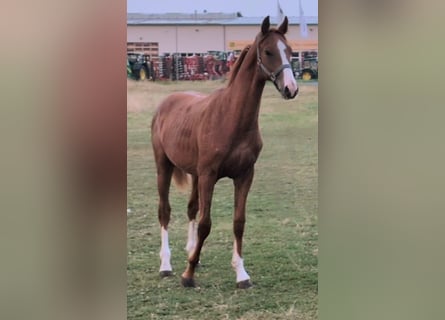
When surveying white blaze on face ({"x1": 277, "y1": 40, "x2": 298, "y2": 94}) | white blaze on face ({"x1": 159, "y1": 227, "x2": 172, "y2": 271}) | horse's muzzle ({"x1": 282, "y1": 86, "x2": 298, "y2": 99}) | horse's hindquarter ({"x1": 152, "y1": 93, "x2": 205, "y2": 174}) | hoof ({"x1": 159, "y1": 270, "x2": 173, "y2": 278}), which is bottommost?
hoof ({"x1": 159, "y1": 270, "x2": 173, "y2": 278})

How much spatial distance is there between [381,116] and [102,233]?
104 centimetres

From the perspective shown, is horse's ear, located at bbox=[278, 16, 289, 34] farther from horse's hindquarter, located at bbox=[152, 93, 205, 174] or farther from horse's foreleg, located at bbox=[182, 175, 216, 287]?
horse's foreleg, located at bbox=[182, 175, 216, 287]

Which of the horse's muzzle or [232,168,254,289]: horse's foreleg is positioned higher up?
the horse's muzzle

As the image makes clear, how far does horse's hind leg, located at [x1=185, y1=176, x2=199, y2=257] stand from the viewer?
1952 millimetres

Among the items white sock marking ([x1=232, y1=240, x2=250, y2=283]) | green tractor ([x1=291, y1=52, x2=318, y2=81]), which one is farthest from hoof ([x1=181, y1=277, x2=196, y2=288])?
green tractor ([x1=291, y1=52, x2=318, y2=81])

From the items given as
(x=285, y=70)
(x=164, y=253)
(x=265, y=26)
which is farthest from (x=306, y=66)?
(x=164, y=253)

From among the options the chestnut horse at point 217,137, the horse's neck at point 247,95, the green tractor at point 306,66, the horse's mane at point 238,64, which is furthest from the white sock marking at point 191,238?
the green tractor at point 306,66

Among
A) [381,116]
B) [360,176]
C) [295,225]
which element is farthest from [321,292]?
[381,116]

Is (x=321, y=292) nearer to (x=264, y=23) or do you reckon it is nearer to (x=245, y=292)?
(x=245, y=292)

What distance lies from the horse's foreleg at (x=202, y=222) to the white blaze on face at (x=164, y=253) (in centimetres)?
6

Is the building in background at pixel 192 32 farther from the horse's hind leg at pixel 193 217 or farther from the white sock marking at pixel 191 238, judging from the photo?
the white sock marking at pixel 191 238

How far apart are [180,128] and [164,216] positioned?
1.00 feet

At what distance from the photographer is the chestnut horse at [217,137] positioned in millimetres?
1917

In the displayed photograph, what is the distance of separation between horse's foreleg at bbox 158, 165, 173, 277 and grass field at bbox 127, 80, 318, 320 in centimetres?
2
